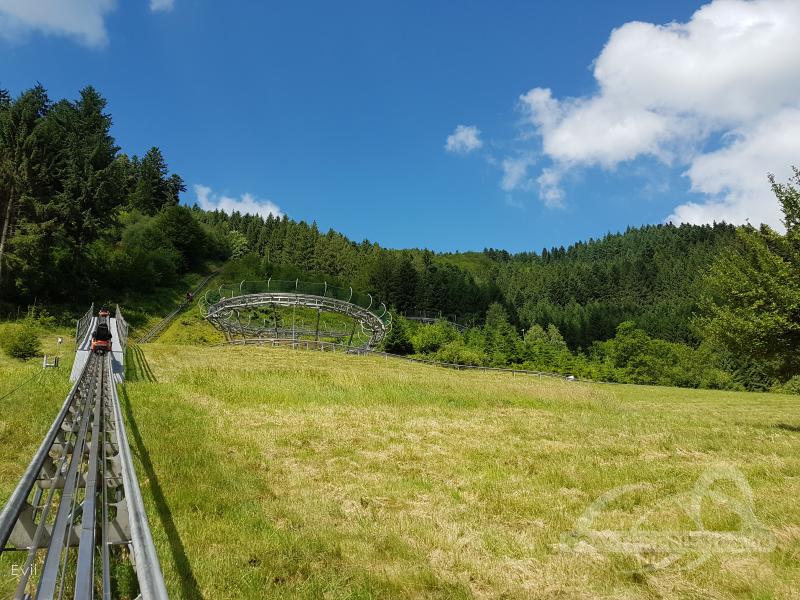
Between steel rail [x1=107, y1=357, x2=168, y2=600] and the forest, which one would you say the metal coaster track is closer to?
steel rail [x1=107, y1=357, x2=168, y2=600]

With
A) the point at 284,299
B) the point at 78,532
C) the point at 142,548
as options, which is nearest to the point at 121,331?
the point at 284,299

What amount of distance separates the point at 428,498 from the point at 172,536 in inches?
173

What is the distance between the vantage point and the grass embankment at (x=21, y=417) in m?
7.63

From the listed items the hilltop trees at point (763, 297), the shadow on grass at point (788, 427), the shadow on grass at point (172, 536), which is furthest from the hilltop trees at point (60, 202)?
the shadow on grass at point (788, 427)

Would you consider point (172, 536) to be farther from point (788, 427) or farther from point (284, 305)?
point (284, 305)

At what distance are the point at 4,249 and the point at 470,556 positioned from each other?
55745 mm

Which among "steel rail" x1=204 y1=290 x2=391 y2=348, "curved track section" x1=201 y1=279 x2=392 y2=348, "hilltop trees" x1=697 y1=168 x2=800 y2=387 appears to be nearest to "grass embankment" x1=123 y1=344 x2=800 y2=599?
"hilltop trees" x1=697 y1=168 x2=800 y2=387

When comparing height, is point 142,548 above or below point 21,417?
above

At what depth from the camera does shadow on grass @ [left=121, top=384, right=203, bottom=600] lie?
219 inches

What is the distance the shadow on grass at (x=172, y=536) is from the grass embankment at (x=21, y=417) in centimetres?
160

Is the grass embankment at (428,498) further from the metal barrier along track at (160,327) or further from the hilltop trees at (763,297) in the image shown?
the metal barrier along track at (160,327)

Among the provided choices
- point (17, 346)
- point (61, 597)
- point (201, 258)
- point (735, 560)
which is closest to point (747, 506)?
point (735, 560)

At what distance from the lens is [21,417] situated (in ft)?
43.5

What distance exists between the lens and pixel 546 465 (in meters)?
12.0
